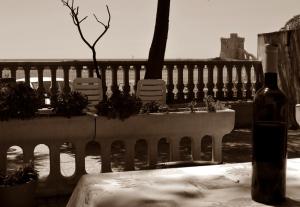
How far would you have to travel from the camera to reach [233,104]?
10.4 meters

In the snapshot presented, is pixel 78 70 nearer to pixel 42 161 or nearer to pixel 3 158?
pixel 42 161

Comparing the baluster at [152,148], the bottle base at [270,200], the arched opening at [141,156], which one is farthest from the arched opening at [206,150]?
the bottle base at [270,200]

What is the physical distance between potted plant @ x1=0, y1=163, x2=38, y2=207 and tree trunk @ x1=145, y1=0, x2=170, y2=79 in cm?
497

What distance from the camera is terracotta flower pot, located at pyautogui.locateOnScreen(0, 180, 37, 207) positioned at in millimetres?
4434

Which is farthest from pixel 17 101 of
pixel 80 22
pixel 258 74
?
pixel 258 74

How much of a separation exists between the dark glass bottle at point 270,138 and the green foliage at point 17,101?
337 centimetres

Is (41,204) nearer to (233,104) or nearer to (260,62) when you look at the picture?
(233,104)

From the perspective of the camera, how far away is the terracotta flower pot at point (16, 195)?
4434 mm

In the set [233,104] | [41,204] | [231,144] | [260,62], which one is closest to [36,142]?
[41,204]

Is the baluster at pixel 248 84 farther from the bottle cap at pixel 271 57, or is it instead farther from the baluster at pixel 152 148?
the bottle cap at pixel 271 57

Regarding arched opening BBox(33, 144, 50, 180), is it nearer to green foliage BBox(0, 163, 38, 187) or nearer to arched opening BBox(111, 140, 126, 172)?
arched opening BBox(111, 140, 126, 172)

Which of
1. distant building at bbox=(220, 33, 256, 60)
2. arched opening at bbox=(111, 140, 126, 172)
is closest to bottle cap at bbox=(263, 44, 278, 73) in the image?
arched opening at bbox=(111, 140, 126, 172)

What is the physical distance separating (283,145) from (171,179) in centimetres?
53

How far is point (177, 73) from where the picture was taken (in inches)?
403
